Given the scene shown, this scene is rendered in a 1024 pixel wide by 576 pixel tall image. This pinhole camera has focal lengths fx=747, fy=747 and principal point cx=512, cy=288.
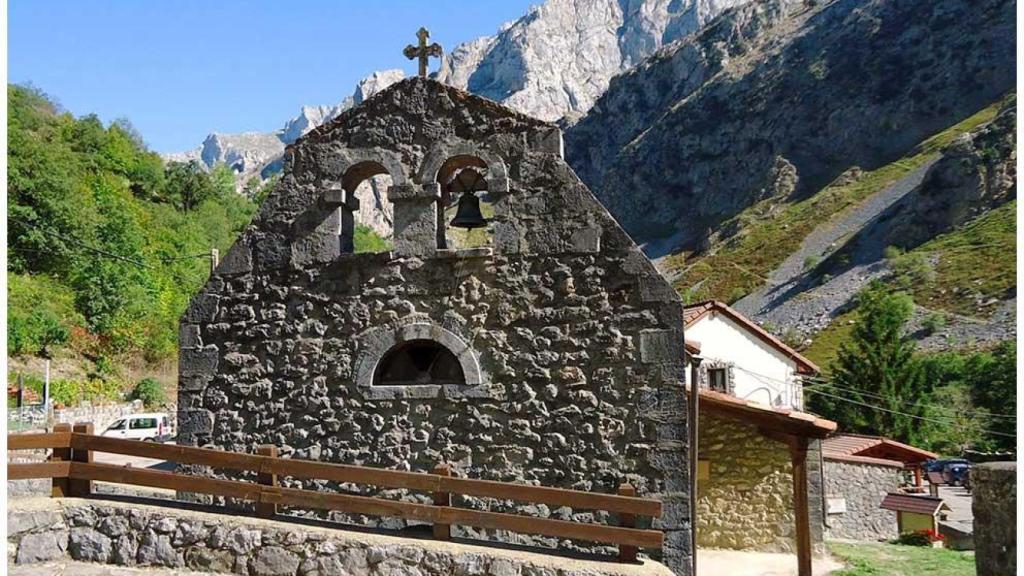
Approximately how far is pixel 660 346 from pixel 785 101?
377 ft

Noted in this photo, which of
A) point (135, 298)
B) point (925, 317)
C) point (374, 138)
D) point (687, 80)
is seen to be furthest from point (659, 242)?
point (374, 138)

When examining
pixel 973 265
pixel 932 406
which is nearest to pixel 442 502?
pixel 932 406

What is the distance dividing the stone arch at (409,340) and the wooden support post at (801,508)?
4.83 meters

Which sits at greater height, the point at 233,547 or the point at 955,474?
the point at 233,547

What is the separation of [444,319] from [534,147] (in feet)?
6.55

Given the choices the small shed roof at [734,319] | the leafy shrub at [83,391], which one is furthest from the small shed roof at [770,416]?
the leafy shrub at [83,391]

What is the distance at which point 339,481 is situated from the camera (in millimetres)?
6008

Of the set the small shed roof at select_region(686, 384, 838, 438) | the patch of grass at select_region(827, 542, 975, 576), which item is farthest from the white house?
the small shed roof at select_region(686, 384, 838, 438)

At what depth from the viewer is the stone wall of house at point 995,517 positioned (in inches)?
182

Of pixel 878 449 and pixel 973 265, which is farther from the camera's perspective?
pixel 973 265

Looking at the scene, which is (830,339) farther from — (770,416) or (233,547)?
(233,547)

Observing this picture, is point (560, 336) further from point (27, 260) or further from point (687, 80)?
point (687, 80)

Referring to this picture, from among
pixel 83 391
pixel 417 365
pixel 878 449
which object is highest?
pixel 417 365

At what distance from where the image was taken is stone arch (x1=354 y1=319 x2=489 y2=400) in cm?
752
